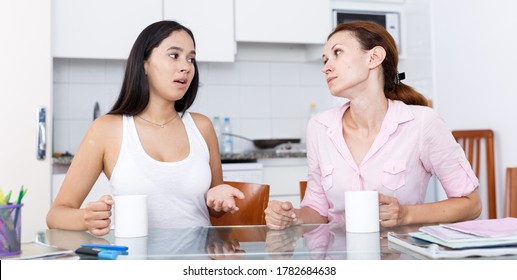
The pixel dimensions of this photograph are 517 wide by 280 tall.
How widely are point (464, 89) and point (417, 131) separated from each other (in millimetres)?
1981

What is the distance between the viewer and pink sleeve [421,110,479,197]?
154cm

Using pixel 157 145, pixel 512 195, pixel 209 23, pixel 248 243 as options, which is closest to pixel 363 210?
pixel 248 243

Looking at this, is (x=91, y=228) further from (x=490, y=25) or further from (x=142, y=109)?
(x=490, y=25)

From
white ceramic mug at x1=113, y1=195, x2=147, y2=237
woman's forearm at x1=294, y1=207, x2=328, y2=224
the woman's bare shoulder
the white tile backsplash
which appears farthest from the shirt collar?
the white tile backsplash

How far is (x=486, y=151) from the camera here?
3.11m

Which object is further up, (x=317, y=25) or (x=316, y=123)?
(x=317, y=25)

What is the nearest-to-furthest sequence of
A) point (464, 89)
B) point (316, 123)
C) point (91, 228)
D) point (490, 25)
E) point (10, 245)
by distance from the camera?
1. point (10, 245)
2. point (91, 228)
3. point (316, 123)
4. point (490, 25)
5. point (464, 89)

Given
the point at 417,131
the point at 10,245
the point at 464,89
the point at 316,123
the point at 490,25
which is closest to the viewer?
the point at 10,245

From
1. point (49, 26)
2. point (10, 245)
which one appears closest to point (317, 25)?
point (49, 26)

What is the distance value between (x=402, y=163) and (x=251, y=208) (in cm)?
48

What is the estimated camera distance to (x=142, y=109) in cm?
175

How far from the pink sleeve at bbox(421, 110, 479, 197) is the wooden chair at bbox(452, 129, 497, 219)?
5.48 feet

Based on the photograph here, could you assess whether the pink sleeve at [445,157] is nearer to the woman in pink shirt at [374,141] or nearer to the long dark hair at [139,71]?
the woman in pink shirt at [374,141]

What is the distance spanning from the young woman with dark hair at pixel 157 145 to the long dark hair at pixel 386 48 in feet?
1.67
